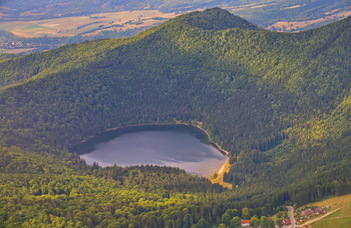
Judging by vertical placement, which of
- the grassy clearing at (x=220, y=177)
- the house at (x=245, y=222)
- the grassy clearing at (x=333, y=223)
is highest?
the grassy clearing at (x=220, y=177)

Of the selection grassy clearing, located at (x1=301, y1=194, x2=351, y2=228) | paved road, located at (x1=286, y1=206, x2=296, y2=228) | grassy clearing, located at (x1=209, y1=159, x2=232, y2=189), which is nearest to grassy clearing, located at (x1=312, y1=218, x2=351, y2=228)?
grassy clearing, located at (x1=301, y1=194, x2=351, y2=228)

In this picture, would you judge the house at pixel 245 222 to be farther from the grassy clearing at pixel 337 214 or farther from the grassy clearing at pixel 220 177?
the grassy clearing at pixel 220 177

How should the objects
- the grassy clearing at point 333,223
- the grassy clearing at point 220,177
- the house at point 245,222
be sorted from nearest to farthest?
the grassy clearing at point 333,223 < the house at point 245,222 < the grassy clearing at point 220,177

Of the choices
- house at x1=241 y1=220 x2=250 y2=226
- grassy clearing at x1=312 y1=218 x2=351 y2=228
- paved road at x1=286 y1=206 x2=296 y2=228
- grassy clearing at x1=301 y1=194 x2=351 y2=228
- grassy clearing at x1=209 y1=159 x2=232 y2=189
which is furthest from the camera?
grassy clearing at x1=209 y1=159 x2=232 y2=189

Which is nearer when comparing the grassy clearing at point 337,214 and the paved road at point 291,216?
the grassy clearing at point 337,214

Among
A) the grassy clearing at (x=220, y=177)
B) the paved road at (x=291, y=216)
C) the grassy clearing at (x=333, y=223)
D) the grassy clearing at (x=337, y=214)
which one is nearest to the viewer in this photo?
the grassy clearing at (x=333, y=223)

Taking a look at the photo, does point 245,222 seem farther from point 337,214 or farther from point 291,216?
point 337,214

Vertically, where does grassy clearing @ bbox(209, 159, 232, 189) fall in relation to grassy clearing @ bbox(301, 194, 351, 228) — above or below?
above

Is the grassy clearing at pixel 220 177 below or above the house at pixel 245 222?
above

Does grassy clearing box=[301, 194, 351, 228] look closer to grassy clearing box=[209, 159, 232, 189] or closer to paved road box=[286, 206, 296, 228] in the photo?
paved road box=[286, 206, 296, 228]

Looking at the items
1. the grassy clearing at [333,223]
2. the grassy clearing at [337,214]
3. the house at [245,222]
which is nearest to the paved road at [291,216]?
the grassy clearing at [337,214]

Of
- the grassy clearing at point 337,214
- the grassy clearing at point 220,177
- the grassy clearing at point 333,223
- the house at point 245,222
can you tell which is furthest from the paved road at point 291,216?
the grassy clearing at point 220,177

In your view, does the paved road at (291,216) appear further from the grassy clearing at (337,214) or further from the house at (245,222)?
the house at (245,222)
